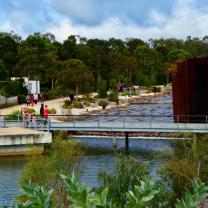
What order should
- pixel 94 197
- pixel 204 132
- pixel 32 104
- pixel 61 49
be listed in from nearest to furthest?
1. pixel 94 197
2. pixel 204 132
3. pixel 32 104
4. pixel 61 49

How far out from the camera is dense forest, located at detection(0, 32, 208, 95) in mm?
78688

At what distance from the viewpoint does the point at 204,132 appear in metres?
35.2

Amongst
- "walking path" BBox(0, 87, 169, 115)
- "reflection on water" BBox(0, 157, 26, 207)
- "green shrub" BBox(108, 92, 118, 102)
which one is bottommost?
"reflection on water" BBox(0, 157, 26, 207)

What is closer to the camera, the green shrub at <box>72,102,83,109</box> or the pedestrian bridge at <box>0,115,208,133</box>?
the pedestrian bridge at <box>0,115,208,133</box>

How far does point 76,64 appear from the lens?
274ft

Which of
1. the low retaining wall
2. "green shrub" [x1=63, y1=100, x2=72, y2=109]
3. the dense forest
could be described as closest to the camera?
the low retaining wall

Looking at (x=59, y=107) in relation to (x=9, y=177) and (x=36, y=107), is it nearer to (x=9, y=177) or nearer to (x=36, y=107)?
(x=36, y=107)

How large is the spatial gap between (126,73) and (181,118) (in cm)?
6475

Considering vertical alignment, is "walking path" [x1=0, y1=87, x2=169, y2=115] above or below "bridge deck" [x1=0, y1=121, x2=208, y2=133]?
A: above

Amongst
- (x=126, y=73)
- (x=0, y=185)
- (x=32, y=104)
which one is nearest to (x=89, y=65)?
(x=126, y=73)

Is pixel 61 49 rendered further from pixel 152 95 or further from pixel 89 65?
pixel 152 95

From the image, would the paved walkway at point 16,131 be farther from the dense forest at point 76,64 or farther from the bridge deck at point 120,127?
the dense forest at point 76,64

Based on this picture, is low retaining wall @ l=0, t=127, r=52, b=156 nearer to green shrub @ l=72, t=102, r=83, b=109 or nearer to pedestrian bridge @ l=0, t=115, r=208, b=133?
pedestrian bridge @ l=0, t=115, r=208, b=133

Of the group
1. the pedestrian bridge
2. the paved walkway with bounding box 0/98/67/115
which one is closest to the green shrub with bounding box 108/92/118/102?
the paved walkway with bounding box 0/98/67/115
